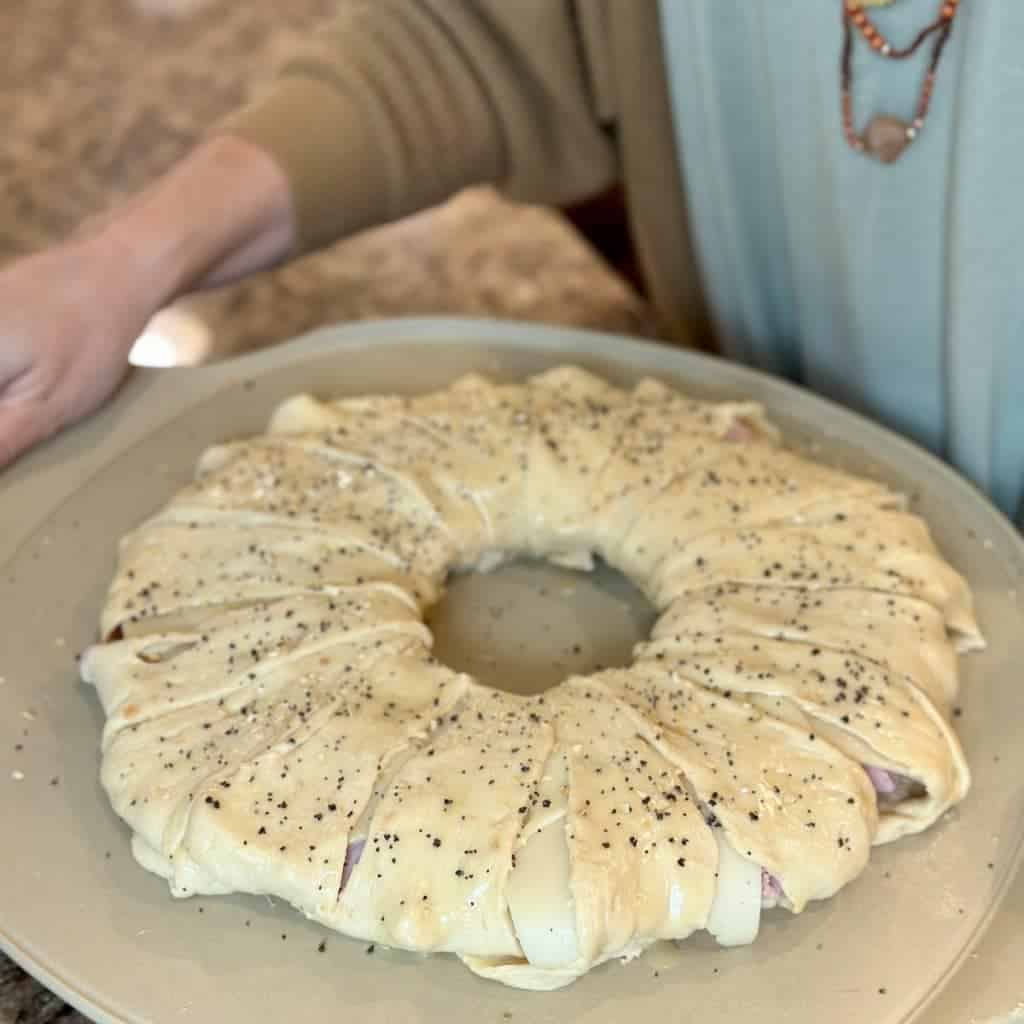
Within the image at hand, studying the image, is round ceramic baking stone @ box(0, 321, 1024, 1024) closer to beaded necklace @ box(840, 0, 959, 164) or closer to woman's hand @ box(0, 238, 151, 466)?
woman's hand @ box(0, 238, 151, 466)

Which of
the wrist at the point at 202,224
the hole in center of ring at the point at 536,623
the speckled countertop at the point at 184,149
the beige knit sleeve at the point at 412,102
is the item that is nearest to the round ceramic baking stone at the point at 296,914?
the hole in center of ring at the point at 536,623

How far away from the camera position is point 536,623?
118 cm

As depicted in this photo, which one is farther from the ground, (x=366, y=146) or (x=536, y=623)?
(x=366, y=146)

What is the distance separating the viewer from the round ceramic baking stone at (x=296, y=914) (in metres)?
0.85

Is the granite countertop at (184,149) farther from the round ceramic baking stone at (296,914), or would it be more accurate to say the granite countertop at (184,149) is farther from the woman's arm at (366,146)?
the round ceramic baking stone at (296,914)

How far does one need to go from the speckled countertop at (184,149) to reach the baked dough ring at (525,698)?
1.74 ft

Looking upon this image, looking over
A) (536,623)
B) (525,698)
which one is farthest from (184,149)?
(525,698)

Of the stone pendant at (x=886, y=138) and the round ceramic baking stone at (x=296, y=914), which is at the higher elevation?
the stone pendant at (x=886, y=138)

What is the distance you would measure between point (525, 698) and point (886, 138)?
642mm

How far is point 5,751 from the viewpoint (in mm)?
1021

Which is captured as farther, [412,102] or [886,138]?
[412,102]

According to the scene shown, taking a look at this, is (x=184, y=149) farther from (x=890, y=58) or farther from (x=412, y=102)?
(x=890, y=58)

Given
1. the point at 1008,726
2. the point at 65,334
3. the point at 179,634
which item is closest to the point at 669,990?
the point at 1008,726

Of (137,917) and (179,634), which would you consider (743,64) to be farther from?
(137,917)
